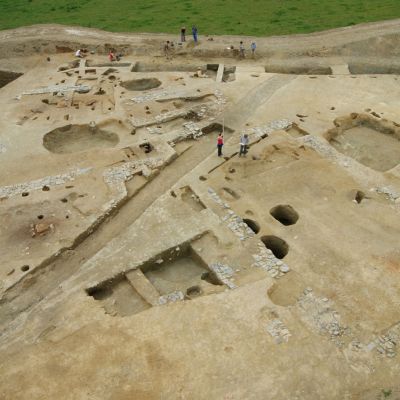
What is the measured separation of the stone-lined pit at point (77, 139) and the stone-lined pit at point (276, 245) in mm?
10071

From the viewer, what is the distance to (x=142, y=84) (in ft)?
86.9

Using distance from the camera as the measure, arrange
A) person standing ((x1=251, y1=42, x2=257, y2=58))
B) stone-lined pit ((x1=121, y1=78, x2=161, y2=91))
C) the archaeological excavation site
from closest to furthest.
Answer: the archaeological excavation site < stone-lined pit ((x1=121, y1=78, x2=161, y2=91)) < person standing ((x1=251, y1=42, x2=257, y2=58))

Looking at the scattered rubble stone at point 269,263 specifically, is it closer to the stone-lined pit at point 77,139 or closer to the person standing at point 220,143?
the person standing at point 220,143

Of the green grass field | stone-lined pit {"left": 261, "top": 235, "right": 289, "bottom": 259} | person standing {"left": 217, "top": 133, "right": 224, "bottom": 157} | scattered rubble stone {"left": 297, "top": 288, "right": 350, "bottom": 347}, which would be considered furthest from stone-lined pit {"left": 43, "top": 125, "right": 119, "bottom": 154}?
the green grass field

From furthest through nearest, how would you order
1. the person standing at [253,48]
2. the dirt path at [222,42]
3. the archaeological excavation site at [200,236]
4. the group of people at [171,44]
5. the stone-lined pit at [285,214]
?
the group of people at [171,44] → the dirt path at [222,42] → the person standing at [253,48] → the stone-lined pit at [285,214] → the archaeological excavation site at [200,236]

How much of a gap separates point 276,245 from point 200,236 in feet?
8.80

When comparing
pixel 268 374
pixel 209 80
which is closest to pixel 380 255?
pixel 268 374

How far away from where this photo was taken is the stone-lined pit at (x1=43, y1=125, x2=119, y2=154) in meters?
21.1

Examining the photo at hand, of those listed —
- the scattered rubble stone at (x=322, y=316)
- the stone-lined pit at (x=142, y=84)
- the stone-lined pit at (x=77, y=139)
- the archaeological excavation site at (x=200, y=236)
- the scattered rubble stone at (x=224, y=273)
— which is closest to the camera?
the archaeological excavation site at (x=200, y=236)

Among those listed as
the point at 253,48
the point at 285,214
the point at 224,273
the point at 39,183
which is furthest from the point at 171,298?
the point at 253,48

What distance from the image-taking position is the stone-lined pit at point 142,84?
1031 inches

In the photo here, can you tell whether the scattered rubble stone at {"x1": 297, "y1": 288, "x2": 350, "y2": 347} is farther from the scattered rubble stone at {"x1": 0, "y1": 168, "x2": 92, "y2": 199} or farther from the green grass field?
the green grass field

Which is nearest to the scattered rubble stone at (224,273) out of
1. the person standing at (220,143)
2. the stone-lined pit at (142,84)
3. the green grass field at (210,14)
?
the person standing at (220,143)

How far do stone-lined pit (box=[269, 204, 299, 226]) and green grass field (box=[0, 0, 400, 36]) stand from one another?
20364 millimetres
